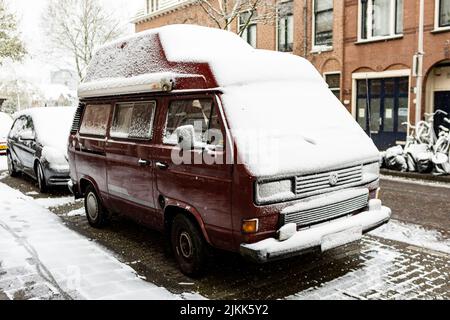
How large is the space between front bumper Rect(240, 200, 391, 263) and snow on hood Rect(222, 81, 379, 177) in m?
0.57

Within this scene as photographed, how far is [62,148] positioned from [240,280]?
6228 mm

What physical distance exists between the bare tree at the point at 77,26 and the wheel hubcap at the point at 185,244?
2967 cm

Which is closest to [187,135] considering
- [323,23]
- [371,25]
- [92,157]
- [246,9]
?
[92,157]

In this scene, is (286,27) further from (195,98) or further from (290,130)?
(290,130)

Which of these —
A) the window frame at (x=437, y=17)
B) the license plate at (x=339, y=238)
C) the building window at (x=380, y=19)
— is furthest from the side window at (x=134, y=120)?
the building window at (x=380, y=19)

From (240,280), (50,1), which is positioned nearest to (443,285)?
(240,280)

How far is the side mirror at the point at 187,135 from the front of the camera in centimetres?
462

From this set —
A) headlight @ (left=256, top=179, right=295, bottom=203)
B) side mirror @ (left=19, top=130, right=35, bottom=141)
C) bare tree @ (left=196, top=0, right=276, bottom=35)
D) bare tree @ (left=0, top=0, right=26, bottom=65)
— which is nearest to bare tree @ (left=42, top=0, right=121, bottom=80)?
bare tree @ (left=0, top=0, right=26, bottom=65)

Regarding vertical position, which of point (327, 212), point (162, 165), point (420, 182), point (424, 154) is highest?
point (162, 165)

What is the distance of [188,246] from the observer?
4.96m

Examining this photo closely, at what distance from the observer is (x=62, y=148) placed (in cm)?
977

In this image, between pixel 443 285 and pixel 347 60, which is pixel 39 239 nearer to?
pixel 443 285

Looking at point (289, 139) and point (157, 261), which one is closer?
point (289, 139)

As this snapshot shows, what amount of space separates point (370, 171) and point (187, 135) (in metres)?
2.16
